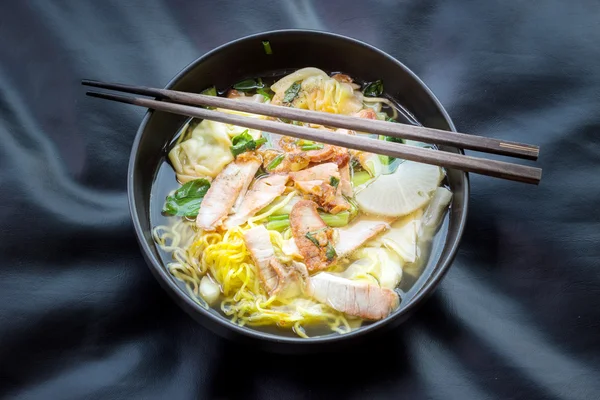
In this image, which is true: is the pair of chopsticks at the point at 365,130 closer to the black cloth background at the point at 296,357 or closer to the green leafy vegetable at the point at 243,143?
the green leafy vegetable at the point at 243,143

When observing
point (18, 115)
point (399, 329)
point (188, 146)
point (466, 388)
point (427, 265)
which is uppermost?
point (18, 115)

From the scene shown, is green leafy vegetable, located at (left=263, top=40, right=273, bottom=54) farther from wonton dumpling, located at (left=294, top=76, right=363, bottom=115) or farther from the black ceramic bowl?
wonton dumpling, located at (left=294, top=76, right=363, bottom=115)

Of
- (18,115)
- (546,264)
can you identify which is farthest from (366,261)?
(18,115)

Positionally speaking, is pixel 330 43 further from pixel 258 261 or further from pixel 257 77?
pixel 258 261

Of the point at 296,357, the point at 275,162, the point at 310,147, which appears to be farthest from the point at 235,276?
the point at 310,147

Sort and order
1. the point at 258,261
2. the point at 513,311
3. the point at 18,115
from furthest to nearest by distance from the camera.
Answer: the point at 18,115, the point at 513,311, the point at 258,261

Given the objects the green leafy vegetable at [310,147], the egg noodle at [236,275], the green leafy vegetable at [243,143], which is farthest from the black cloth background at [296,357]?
the green leafy vegetable at [310,147]

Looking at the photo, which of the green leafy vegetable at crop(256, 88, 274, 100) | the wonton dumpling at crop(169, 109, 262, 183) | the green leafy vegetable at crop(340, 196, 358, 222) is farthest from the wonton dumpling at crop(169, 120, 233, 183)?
the green leafy vegetable at crop(340, 196, 358, 222)
